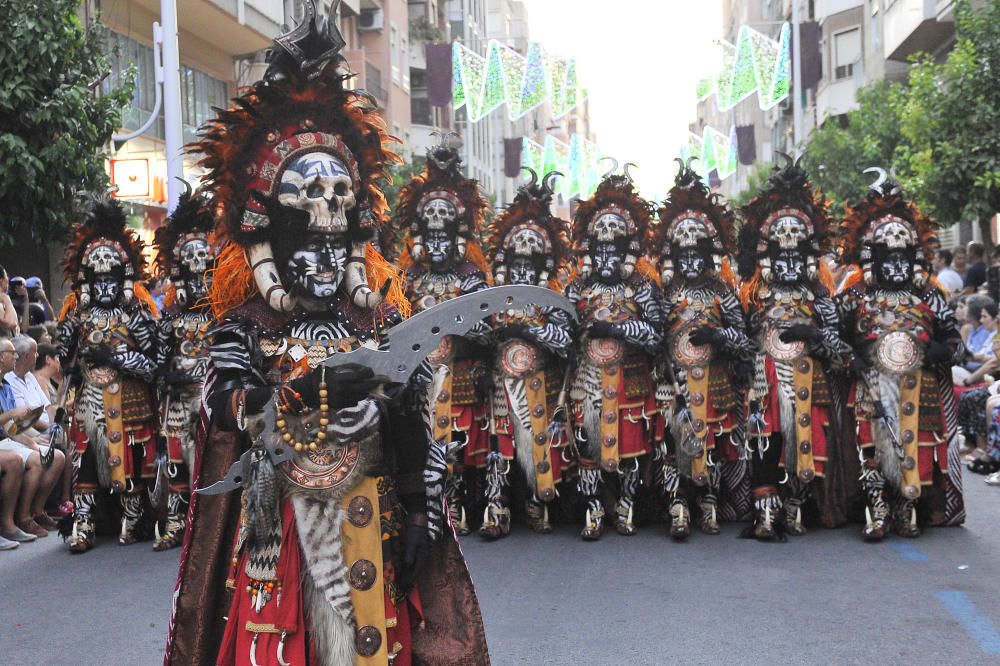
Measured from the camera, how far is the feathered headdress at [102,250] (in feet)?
30.8

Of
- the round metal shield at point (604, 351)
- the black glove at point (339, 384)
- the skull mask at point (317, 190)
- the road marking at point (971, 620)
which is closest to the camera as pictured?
the black glove at point (339, 384)

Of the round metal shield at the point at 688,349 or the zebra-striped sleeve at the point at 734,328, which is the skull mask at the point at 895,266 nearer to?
the zebra-striped sleeve at the point at 734,328

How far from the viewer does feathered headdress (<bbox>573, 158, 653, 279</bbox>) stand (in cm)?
947

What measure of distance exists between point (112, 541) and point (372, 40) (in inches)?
1447

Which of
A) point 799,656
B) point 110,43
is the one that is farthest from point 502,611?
point 110,43

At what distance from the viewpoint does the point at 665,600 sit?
7496 mm

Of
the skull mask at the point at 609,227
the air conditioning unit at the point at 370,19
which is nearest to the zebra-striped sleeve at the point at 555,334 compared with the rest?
the skull mask at the point at 609,227

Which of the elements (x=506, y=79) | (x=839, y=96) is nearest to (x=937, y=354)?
(x=506, y=79)

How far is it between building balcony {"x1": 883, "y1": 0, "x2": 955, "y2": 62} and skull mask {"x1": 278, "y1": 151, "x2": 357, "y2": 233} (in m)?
23.8

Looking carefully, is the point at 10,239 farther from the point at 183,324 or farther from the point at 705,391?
the point at 705,391

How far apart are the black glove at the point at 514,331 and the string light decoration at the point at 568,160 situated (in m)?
29.3

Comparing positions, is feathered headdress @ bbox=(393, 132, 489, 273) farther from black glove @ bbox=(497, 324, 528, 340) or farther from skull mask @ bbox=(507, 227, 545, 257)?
black glove @ bbox=(497, 324, 528, 340)

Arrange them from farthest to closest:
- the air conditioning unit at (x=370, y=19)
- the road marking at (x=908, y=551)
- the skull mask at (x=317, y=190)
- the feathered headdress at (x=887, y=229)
Answer: the air conditioning unit at (x=370, y=19), the feathered headdress at (x=887, y=229), the road marking at (x=908, y=551), the skull mask at (x=317, y=190)

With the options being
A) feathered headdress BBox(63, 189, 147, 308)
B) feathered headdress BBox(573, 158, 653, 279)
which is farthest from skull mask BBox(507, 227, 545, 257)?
feathered headdress BBox(63, 189, 147, 308)
